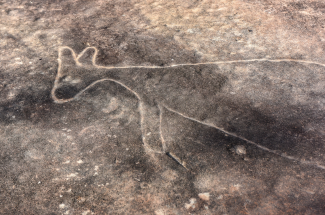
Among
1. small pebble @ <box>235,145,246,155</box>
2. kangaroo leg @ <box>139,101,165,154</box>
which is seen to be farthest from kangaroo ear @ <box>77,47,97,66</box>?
small pebble @ <box>235,145,246,155</box>

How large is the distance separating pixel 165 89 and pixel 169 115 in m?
0.48

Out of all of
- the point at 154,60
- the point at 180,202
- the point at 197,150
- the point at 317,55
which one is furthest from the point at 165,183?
the point at 317,55

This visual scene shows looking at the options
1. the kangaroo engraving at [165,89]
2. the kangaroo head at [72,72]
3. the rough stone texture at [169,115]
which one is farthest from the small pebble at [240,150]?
the kangaroo head at [72,72]

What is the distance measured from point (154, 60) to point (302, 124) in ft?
6.86

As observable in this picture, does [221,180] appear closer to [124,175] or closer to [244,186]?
[244,186]

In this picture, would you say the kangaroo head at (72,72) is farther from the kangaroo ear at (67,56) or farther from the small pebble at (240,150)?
the small pebble at (240,150)

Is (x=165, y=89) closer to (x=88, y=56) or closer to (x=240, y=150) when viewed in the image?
(x=240, y=150)

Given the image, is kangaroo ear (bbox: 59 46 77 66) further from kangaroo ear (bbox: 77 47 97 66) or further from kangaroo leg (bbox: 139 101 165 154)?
kangaroo leg (bbox: 139 101 165 154)

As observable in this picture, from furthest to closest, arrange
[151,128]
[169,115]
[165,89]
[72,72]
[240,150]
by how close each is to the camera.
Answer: [72,72] → [165,89] → [169,115] → [151,128] → [240,150]

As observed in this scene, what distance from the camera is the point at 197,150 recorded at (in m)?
3.14

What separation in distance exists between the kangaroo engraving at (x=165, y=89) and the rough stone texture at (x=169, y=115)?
0.02m

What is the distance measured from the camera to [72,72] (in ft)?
13.8

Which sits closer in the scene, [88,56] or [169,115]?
[169,115]

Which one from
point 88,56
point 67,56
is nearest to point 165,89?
point 88,56
